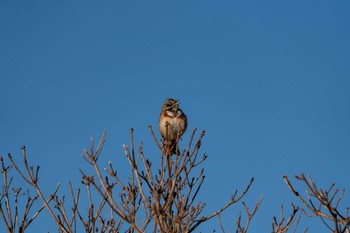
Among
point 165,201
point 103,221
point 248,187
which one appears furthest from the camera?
point 103,221

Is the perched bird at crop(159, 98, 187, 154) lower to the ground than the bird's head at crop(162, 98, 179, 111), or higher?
lower

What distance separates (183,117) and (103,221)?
168 inches

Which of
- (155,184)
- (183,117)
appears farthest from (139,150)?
(183,117)

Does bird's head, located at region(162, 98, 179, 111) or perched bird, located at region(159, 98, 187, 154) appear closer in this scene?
perched bird, located at region(159, 98, 187, 154)

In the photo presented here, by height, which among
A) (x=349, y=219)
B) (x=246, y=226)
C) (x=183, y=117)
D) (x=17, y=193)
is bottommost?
(x=349, y=219)

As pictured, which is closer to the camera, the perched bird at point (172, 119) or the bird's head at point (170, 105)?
the perched bird at point (172, 119)

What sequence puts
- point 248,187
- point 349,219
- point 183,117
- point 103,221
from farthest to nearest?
point 183,117 → point 103,221 → point 248,187 → point 349,219

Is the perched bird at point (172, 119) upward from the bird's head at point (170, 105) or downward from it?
downward

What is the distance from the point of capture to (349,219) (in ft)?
14.5

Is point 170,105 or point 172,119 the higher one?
point 170,105

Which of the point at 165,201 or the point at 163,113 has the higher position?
the point at 163,113

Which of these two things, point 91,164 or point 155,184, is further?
point 155,184

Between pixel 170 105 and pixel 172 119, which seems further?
pixel 170 105

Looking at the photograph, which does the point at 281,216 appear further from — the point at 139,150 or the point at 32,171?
the point at 32,171
